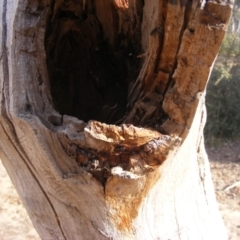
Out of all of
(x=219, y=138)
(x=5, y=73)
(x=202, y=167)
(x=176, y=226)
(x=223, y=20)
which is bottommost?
(x=219, y=138)

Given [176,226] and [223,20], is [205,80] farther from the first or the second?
[176,226]

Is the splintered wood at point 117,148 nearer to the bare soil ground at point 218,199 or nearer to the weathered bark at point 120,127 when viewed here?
the weathered bark at point 120,127

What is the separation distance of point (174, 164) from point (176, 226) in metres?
0.15

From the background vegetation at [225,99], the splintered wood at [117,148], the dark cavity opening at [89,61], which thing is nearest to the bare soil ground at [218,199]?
the background vegetation at [225,99]

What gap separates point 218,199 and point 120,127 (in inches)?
97.6

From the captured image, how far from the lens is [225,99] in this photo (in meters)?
4.51

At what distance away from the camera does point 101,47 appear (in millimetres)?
1183

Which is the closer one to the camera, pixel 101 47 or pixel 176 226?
pixel 176 226

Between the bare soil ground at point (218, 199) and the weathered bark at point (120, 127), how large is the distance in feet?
5.55

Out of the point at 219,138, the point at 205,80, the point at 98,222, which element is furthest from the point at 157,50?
the point at 219,138

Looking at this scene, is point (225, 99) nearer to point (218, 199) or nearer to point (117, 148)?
point (218, 199)

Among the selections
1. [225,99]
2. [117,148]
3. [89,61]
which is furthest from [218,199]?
[117,148]

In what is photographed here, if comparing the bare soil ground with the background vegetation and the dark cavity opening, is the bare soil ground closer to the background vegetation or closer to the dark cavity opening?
the background vegetation

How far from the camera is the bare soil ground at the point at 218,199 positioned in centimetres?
268
